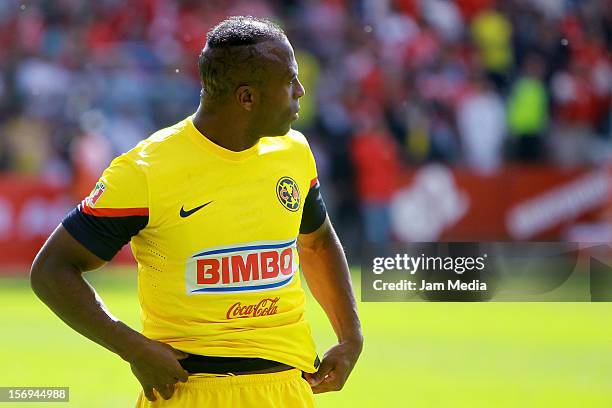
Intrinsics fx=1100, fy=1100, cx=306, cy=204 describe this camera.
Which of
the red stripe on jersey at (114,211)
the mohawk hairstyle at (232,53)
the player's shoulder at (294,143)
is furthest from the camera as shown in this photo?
the player's shoulder at (294,143)

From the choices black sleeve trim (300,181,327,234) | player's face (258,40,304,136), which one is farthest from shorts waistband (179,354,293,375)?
player's face (258,40,304,136)

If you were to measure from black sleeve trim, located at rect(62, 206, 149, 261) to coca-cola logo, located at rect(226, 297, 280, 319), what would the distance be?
36cm

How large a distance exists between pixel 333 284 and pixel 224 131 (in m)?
0.68

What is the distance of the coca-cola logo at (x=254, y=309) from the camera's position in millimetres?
3105

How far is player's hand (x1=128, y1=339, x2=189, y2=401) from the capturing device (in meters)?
Result: 2.97

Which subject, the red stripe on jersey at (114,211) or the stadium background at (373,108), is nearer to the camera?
the red stripe on jersey at (114,211)

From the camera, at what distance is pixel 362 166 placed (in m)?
14.0

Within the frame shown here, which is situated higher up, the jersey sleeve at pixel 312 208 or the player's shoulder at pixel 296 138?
the player's shoulder at pixel 296 138

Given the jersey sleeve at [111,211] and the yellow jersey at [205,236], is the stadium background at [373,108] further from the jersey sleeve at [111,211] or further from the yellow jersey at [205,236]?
the jersey sleeve at [111,211]

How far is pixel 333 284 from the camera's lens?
3496 mm

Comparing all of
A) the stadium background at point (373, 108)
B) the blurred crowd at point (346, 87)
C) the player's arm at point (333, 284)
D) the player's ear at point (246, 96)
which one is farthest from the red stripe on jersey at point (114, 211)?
the blurred crowd at point (346, 87)

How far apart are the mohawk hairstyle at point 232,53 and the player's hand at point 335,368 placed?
88cm

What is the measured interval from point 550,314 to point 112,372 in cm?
301

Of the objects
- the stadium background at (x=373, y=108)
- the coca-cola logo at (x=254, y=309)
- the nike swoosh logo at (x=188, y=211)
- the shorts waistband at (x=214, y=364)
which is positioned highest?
the stadium background at (x=373, y=108)
